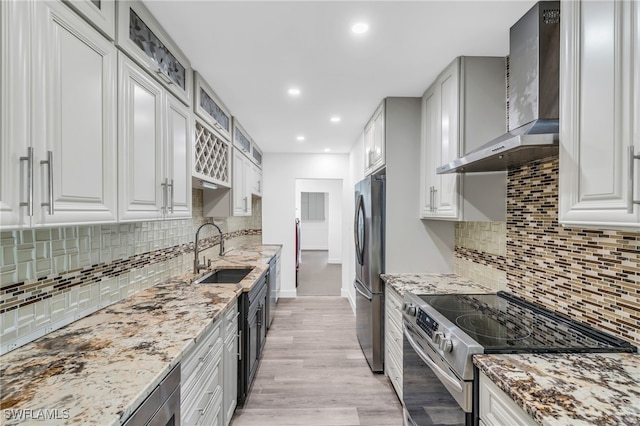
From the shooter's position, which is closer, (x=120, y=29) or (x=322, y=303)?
(x=120, y=29)

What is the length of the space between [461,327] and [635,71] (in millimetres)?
1163

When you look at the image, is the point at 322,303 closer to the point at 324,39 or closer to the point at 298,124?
the point at 298,124

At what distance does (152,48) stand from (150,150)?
1.82 feet

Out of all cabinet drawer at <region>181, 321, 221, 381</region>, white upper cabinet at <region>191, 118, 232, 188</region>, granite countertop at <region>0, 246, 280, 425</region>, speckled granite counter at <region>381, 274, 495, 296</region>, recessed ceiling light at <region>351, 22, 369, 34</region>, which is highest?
recessed ceiling light at <region>351, 22, 369, 34</region>

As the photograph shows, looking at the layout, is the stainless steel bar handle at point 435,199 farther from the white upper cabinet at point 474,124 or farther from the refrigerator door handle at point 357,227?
the refrigerator door handle at point 357,227

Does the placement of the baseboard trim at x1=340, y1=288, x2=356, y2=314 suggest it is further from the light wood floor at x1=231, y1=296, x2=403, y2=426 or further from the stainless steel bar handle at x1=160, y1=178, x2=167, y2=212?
the stainless steel bar handle at x1=160, y1=178, x2=167, y2=212

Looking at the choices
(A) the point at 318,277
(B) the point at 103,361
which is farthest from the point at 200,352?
(A) the point at 318,277

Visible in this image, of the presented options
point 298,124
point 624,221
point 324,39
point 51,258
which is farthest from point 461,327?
point 298,124

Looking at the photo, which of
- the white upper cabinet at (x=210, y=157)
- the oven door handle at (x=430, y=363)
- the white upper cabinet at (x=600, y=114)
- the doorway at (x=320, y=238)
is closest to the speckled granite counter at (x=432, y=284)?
the oven door handle at (x=430, y=363)

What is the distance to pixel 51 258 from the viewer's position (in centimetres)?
125

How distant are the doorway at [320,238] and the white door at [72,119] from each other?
4584mm

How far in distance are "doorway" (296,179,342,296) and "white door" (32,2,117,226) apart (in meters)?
4.58

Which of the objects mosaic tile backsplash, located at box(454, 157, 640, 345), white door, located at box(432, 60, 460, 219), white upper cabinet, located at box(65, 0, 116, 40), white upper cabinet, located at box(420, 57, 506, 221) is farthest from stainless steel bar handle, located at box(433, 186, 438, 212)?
white upper cabinet, located at box(65, 0, 116, 40)

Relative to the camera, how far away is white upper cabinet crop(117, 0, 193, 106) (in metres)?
1.31
